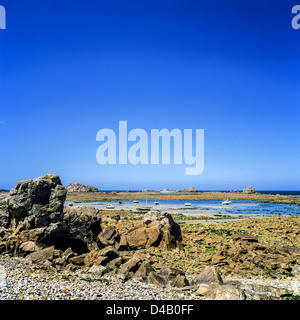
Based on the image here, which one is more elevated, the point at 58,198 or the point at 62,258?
the point at 58,198

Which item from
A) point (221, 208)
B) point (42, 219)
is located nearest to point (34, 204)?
point (42, 219)

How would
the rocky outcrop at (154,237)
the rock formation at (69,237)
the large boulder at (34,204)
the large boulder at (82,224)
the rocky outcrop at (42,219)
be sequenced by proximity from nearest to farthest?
the rock formation at (69,237) → the rocky outcrop at (42,219) → the large boulder at (34,204) → the rocky outcrop at (154,237) → the large boulder at (82,224)

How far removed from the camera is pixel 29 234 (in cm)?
1875

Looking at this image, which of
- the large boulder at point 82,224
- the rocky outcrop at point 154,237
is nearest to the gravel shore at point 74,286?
the large boulder at point 82,224

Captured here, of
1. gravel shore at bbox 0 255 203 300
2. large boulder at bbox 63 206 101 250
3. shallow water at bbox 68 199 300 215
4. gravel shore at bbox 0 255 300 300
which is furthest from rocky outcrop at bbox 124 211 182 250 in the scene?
shallow water at bbox 68 199 300 215

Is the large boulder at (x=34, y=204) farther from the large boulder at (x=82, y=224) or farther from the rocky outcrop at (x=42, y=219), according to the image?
the large boulder at (x=82, y=224)

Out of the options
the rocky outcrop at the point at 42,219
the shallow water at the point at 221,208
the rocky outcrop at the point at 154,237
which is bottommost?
the shallow water at the point at 221,208

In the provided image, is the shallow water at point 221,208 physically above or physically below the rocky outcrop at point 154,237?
below

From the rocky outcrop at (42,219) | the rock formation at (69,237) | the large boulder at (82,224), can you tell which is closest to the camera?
the rock formation at (69,237)

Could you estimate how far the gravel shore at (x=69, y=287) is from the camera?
1085 cm

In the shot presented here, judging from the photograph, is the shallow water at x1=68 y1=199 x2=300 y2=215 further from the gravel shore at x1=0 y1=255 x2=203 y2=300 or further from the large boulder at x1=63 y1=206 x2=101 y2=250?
the gravel shore at x1=0 y1=255 x2=203 y2=300
